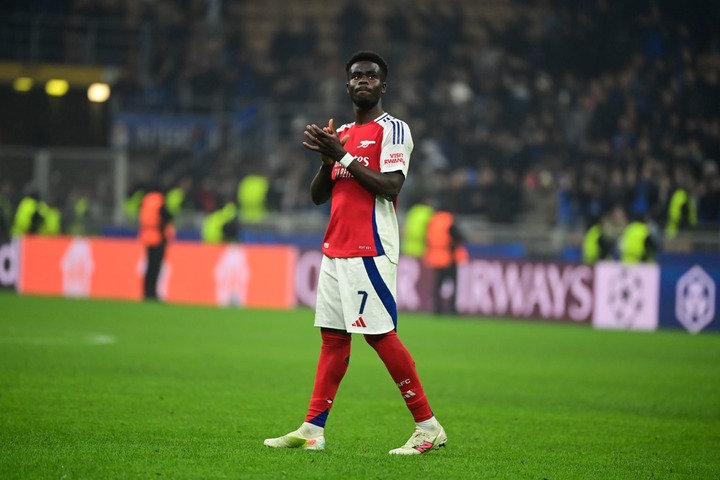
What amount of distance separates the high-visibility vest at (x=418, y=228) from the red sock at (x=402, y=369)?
15.6 m

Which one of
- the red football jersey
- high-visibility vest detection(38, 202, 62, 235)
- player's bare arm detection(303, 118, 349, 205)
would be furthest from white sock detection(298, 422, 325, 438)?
high-visibility vest detection(38, 202, 62, 235)

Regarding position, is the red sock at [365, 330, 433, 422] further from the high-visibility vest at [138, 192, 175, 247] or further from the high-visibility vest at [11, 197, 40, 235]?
the high-visibility vest at [11, 197, 40, 235]

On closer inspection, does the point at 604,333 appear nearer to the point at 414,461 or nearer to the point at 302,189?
the point at 302,189

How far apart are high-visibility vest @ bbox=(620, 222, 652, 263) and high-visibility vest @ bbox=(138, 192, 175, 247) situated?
27.6 ft

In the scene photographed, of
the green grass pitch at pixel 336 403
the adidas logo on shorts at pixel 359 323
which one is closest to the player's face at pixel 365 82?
the adidas logo on shorts at pixel 359 323

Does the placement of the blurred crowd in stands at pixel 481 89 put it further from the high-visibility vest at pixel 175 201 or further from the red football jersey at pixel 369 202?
the red football jersey at pixel 369 202

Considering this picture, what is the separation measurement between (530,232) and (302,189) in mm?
7054

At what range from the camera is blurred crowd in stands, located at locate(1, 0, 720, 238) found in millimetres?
26250

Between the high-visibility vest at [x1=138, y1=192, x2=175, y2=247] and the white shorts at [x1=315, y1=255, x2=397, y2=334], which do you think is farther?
the high-visibility vest at [x1=138, y1=192, x2=175, y2=247]

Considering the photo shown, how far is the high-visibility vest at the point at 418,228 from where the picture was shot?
2280 centimetres

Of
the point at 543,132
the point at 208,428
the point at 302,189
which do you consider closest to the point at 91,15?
the point at 302,189

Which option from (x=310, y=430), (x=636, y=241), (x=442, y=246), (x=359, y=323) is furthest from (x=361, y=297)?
(x=636, y=241)

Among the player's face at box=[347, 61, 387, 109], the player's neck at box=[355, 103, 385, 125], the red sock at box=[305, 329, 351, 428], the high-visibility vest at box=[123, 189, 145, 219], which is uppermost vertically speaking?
the high-visibility vest at box=[123, 189, 145, 219]

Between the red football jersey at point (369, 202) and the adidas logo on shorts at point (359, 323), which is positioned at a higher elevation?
the red football jersey at point (369, 202)
